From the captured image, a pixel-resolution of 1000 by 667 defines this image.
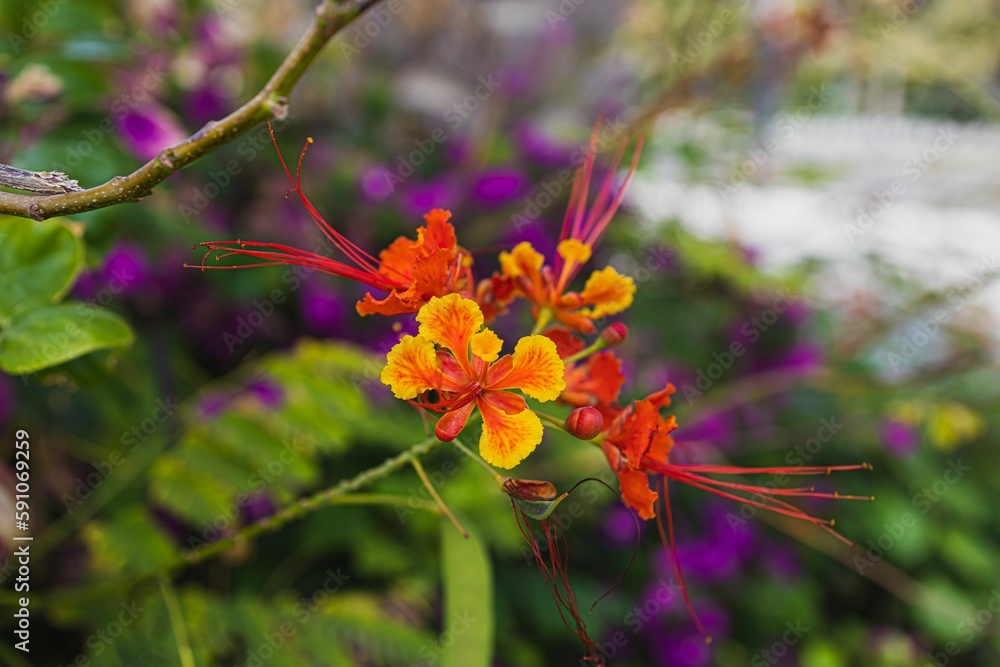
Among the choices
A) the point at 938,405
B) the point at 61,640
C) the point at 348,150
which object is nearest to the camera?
the point at 61,640

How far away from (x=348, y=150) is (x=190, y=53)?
0.44 metres

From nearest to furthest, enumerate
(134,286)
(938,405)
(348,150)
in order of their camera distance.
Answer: (134,286) → (938,405) → (348,150)

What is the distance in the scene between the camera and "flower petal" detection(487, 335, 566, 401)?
15.7 inches

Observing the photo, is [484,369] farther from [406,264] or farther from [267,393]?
[267,393]

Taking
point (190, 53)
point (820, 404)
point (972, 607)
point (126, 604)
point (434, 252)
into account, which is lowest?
point (972, 607)

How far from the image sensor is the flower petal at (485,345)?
403 mm

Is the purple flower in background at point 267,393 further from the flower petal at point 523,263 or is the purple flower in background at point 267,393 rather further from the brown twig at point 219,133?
the brown twig at point 219,133

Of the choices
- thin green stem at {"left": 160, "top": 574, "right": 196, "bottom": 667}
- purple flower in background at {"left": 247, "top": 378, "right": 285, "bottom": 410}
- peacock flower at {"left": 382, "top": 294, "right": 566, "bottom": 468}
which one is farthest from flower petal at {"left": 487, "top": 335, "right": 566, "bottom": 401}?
purple flower in background at {"left": 247, "top": 378, "right": 285, "bottom": 410}

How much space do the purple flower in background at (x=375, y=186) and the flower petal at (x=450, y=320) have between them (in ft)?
3.55

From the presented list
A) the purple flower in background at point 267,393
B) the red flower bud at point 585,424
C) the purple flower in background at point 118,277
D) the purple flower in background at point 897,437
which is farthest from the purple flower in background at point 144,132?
the purple flower in background at point 897,437

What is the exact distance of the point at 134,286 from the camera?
108 cm

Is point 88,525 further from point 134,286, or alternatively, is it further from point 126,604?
point 134,286

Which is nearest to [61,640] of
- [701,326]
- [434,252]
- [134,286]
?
[134,286]

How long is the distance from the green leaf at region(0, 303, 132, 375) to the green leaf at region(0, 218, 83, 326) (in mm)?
15
